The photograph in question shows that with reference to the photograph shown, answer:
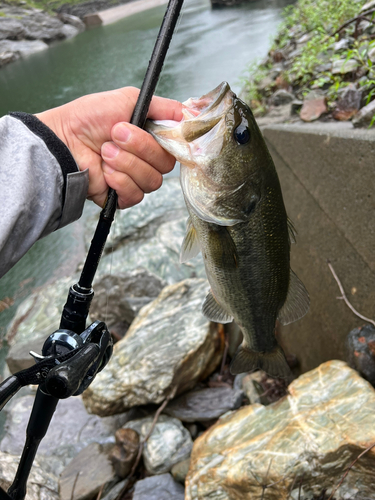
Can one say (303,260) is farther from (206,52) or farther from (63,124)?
(206,52)

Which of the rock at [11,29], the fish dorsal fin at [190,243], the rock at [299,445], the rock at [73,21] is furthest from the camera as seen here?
the rock at [73,21]

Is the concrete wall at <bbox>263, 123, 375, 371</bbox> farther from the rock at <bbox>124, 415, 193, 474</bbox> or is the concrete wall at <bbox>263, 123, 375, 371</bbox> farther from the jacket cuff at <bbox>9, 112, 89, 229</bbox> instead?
the jacket cuff at <bbox>9, 112, 89, 229</bbox>

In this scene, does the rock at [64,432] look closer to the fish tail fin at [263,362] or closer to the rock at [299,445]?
the rock at [299,445]

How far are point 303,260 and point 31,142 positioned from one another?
248cm

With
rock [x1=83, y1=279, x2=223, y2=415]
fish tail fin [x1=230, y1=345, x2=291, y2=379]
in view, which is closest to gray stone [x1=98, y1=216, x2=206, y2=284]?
rock [x1=83, y1=279, x2=223, y2=415]

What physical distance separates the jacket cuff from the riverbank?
1.90 m

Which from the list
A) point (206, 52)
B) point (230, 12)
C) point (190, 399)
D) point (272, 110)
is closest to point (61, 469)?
point (190, 399)

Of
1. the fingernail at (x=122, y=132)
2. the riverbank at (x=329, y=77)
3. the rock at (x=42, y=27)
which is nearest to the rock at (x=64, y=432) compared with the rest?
the fingernail at (x=122, y=132)

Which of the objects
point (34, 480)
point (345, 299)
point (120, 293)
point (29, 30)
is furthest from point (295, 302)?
point (29, 30)

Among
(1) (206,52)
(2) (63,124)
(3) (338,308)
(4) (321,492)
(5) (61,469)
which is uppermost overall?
(2) (63,124)

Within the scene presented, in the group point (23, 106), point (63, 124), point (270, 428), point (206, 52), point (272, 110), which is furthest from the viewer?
point (206, 52)

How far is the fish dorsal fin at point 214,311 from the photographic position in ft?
6.71

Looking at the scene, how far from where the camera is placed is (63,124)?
1704mm

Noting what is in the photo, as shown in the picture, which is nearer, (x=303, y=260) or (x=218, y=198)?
(x=218, y=198)
